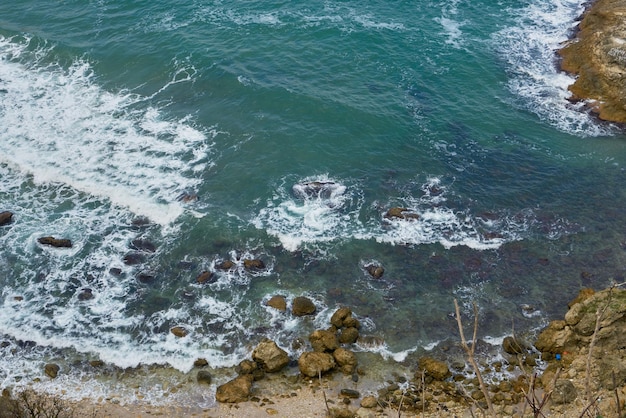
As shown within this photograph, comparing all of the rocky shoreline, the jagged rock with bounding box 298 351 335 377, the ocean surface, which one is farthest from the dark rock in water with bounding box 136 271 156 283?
the jagged rock with bounding box 298 351 335 377

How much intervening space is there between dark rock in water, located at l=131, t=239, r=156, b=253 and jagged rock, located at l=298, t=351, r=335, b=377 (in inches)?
549

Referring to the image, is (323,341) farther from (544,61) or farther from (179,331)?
(544,61)

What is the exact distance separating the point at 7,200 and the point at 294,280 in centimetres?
2289

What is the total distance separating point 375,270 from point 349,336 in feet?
19.6

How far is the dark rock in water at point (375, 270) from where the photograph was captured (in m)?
39.5

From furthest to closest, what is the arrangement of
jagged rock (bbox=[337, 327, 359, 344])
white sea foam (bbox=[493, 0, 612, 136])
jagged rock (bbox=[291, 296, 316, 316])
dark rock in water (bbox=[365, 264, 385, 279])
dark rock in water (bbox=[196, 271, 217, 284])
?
white sea foam (bbox=[493, 0, 612, 136]) → dark rock in water (bbox=[365, 264, 385, 279]) → dark rock in water (bbox=[196, 271, 217, 284]) → jagged rock (bbox=[291, 296, 316, 316]) → jagged rock (bbox=[337, 327, 359, 344])

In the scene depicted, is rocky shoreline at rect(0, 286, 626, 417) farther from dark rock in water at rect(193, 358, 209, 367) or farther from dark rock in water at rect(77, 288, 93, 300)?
dark rock in water at rect(77, 288, 93, 300)

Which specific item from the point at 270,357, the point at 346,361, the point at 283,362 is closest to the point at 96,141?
the point at 270,357

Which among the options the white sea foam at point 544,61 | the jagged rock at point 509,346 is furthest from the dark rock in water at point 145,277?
the white sea foam at point 544,61

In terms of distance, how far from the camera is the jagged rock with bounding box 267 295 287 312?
37.4 metres

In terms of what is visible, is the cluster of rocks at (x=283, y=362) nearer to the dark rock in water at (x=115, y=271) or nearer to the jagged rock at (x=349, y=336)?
the jagged rock at (x=349, y=336)

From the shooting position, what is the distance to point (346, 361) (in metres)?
33.6

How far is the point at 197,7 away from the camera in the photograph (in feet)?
213

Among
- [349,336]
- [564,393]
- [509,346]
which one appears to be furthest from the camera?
[349,336]
